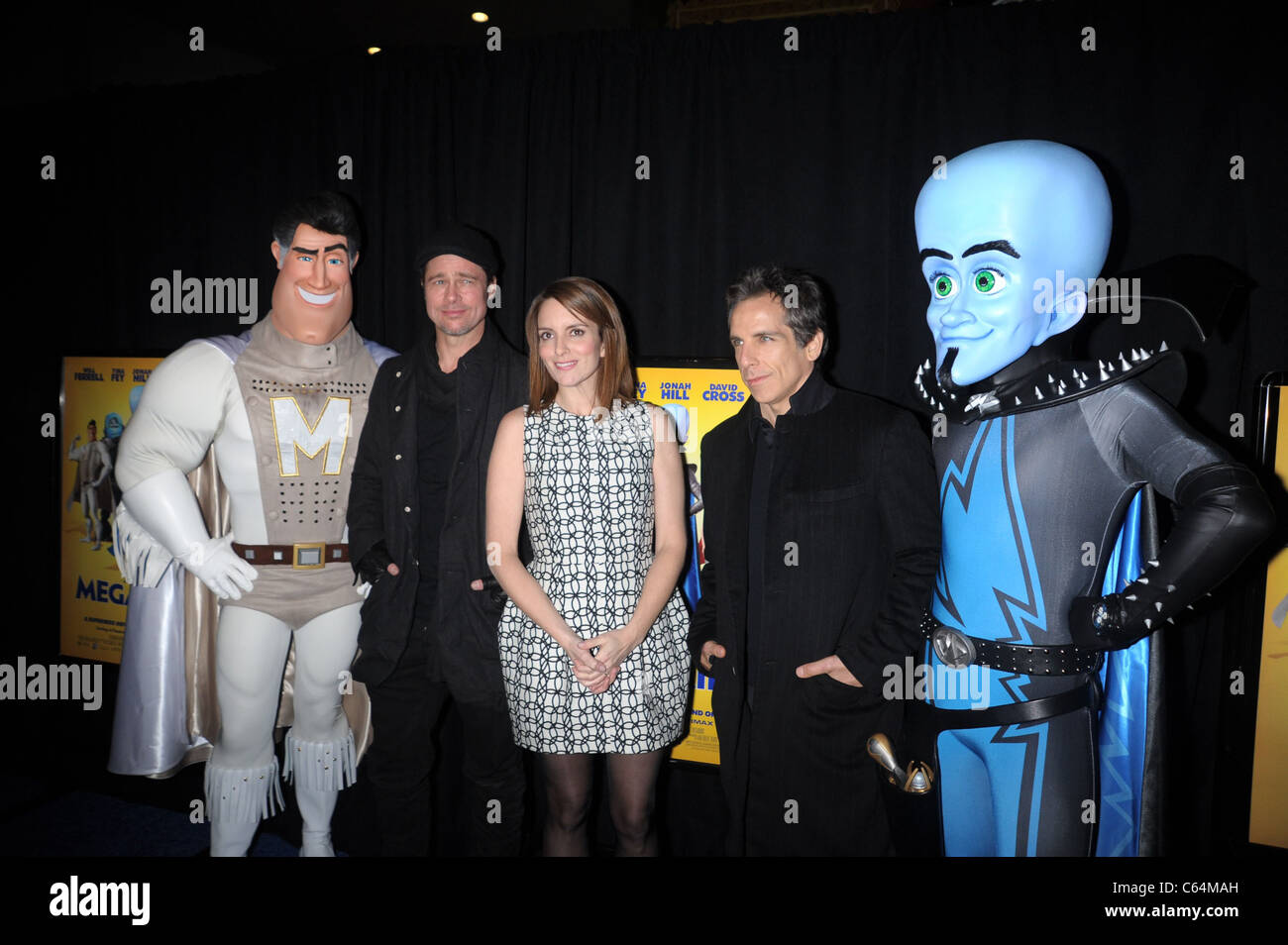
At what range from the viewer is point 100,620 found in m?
3.29

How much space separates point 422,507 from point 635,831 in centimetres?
105

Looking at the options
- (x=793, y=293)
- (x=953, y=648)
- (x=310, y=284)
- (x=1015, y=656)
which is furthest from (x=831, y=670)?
(x=310, y=284)

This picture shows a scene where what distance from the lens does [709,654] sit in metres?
1.97

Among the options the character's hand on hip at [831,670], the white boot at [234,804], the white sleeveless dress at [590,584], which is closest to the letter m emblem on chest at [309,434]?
the white sleeveless dress at [590,584]

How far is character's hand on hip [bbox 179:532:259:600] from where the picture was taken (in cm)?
244

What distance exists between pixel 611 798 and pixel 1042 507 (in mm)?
1238

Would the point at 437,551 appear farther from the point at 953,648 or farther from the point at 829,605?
the point at 953,648

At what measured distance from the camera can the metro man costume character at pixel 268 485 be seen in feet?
8.08

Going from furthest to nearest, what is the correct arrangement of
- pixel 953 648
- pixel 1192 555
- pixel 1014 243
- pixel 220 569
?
pixel 220 569, pixel 953 648, pixel 1014 243, pixel 1192 555

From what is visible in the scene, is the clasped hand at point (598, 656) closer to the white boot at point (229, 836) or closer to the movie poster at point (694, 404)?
the movie poster at point (694, 404)

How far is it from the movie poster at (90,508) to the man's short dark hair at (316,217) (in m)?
1.29

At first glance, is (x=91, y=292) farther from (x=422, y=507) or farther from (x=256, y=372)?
(x=422, y=507)

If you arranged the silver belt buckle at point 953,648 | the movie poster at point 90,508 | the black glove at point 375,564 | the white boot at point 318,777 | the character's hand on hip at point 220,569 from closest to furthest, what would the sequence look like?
the silver belt buckle at point 953,648 → the black glove at point 375,564 → the character's hand on hip at point 220,569 → the white boot at point 318,777 → the movie poster at point 90,508

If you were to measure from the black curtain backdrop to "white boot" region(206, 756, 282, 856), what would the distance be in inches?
58.7
